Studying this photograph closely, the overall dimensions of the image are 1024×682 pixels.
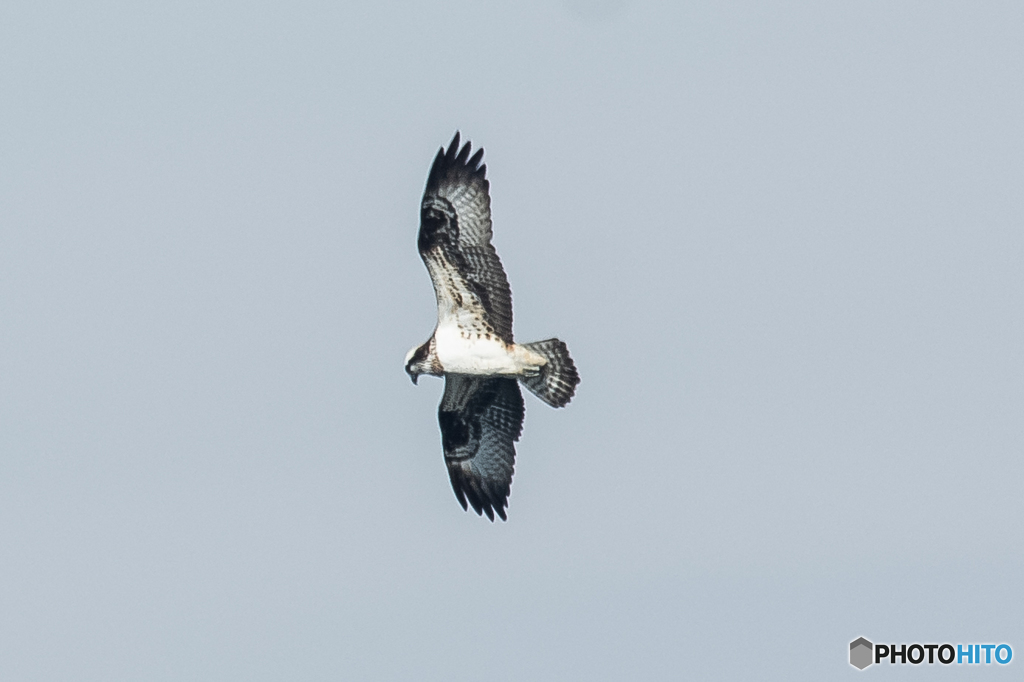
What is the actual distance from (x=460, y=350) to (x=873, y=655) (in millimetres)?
5563

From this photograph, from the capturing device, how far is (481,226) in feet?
76.5

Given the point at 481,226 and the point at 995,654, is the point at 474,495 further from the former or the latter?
the point at 995,654

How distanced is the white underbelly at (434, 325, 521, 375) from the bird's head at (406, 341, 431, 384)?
0.16 m

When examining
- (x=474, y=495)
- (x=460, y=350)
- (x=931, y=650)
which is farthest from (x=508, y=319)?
(x=931, y=650)

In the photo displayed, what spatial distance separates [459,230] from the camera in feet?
76.4

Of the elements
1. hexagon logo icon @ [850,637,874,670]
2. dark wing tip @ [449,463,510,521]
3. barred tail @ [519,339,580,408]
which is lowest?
hexagon logo icon @ [850,637,874,670]

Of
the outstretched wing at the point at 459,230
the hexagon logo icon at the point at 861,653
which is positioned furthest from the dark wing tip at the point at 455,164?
the hexagon logo icon at the point at 861,653

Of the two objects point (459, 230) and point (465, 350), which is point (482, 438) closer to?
point (465, 350)

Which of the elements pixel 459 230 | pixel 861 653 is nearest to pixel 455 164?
pixel 459 230

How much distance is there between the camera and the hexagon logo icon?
2556 cm

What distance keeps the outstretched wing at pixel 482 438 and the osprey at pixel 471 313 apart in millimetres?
21

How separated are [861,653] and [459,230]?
6335 millimetres

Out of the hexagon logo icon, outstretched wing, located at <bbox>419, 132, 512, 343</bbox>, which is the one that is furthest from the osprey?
the hexagon logo icon

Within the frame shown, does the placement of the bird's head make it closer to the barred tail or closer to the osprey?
the osprey
